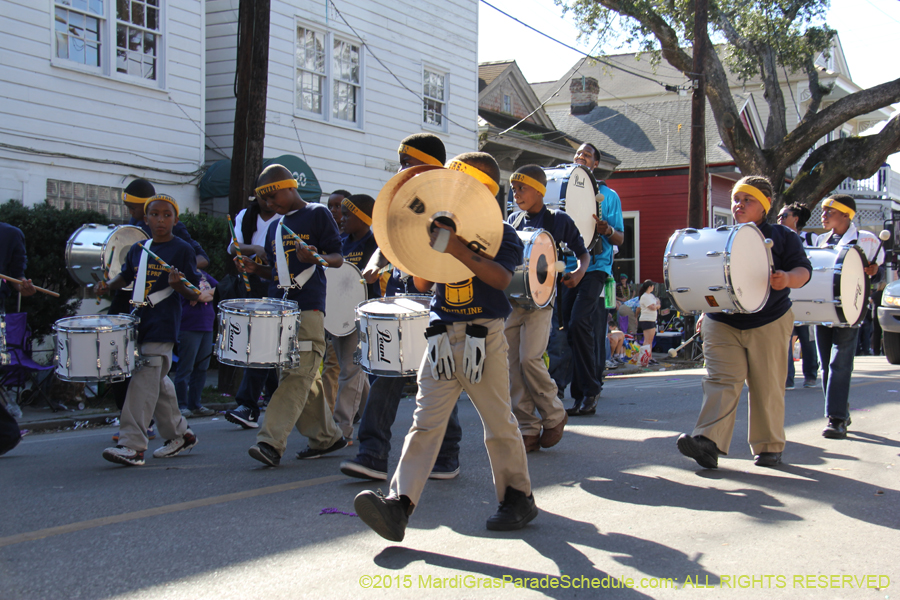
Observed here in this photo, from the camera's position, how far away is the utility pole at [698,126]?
57.7ft

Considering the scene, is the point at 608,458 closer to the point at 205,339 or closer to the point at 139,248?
the point at 139,248

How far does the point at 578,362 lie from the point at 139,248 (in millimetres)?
4359

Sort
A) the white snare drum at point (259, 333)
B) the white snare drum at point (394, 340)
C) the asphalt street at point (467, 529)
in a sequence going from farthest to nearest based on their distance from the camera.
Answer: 1. the white snare drum at point (259, 333)
2. the white snare drum at point (394, 340)
3. the asphalt street at point (467, 529)

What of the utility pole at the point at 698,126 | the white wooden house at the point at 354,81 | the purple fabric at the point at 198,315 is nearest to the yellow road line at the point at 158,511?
the purple fabric at the point at 198,315

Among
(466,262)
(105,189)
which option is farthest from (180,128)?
(466,262)

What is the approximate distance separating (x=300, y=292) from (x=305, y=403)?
0.81 meters

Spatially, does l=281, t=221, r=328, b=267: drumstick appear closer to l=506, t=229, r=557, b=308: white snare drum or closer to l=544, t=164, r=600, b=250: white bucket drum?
l=506, t=229, r=557, b=308: white snare drum

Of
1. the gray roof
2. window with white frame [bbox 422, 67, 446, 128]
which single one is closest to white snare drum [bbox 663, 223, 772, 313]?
window with white frame [bbox 422, 67, 446, 128]

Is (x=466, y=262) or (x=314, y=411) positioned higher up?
(x=466, y=262)

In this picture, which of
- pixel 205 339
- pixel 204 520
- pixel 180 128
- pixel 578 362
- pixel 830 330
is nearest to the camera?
pixel 204 520

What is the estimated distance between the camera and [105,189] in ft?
41.9

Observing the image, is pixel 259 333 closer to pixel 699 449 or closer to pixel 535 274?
pixel 535 274

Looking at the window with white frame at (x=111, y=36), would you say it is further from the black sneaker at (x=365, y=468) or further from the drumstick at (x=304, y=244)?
the black sneaker at (x=365, y=468)

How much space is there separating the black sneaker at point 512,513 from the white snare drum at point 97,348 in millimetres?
3069
